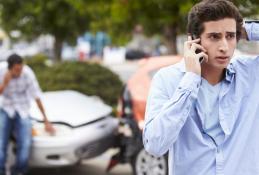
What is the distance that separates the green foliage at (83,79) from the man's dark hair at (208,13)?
338 inches

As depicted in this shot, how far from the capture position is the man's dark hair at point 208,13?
2.19 metres

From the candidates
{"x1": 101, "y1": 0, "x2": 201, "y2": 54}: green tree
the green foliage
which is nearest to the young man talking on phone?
{"x1": 101, "y1": 0, "x2": 201, "y2": 54}: green tree

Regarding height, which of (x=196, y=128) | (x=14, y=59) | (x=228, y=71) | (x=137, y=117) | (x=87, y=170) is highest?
(x=228, y=71)

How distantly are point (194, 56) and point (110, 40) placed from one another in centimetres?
1051

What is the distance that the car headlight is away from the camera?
22.1 ft

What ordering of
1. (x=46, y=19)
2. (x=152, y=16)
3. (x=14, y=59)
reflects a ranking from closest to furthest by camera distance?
(x=14, y=59) → (x=152, y=16) → (x=46, y=19)

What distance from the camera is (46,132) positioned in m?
6.71

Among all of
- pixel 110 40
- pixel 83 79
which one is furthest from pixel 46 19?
pixel 83 79

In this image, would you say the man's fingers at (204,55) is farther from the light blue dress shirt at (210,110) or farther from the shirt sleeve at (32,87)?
the shirt sleeve at (32,87)

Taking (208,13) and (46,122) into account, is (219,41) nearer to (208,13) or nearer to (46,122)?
(208,13)

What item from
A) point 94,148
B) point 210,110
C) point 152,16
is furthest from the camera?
point 152,16

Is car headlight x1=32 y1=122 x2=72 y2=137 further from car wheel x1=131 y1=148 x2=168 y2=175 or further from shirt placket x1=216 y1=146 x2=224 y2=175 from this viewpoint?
shirt placket x1=216 y1=146 x2=224 y2=175

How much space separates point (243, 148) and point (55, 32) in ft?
43.4

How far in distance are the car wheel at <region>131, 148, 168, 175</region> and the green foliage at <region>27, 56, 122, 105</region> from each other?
14.4ft
